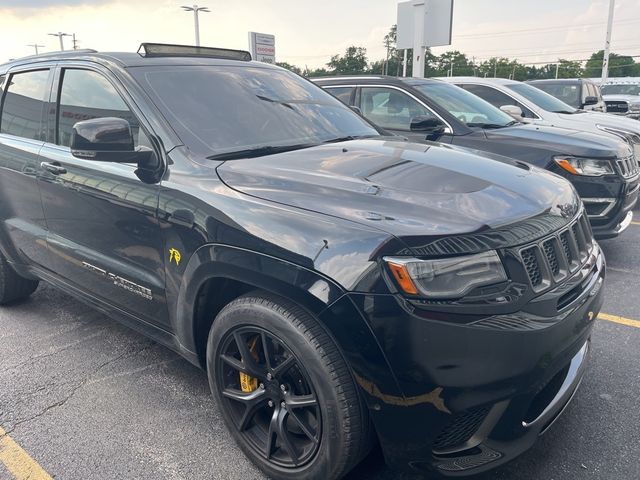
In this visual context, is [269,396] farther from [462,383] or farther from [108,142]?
[108,142]

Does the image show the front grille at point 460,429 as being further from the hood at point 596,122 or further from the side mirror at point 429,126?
→ the hood at point 596,122

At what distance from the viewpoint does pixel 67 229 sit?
3.15m

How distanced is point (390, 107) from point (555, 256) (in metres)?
4.15

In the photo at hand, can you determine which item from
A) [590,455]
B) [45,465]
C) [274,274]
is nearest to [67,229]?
[45,465]

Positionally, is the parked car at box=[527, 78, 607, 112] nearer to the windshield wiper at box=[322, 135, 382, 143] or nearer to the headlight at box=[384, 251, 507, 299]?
the windshield wiper at box=[322, 135, 382, 143]

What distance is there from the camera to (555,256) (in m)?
2.03

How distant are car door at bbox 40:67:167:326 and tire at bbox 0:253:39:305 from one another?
3.28ft

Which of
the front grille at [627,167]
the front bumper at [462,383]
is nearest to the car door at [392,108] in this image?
the front grille at [627,167]

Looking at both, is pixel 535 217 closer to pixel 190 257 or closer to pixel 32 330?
pixel 190 257

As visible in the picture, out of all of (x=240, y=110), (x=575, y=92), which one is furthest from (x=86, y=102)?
(x=575, y=92)

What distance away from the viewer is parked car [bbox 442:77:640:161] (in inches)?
281

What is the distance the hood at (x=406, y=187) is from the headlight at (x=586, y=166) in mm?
2506

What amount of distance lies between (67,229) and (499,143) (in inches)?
159

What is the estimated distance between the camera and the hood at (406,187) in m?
1.92
